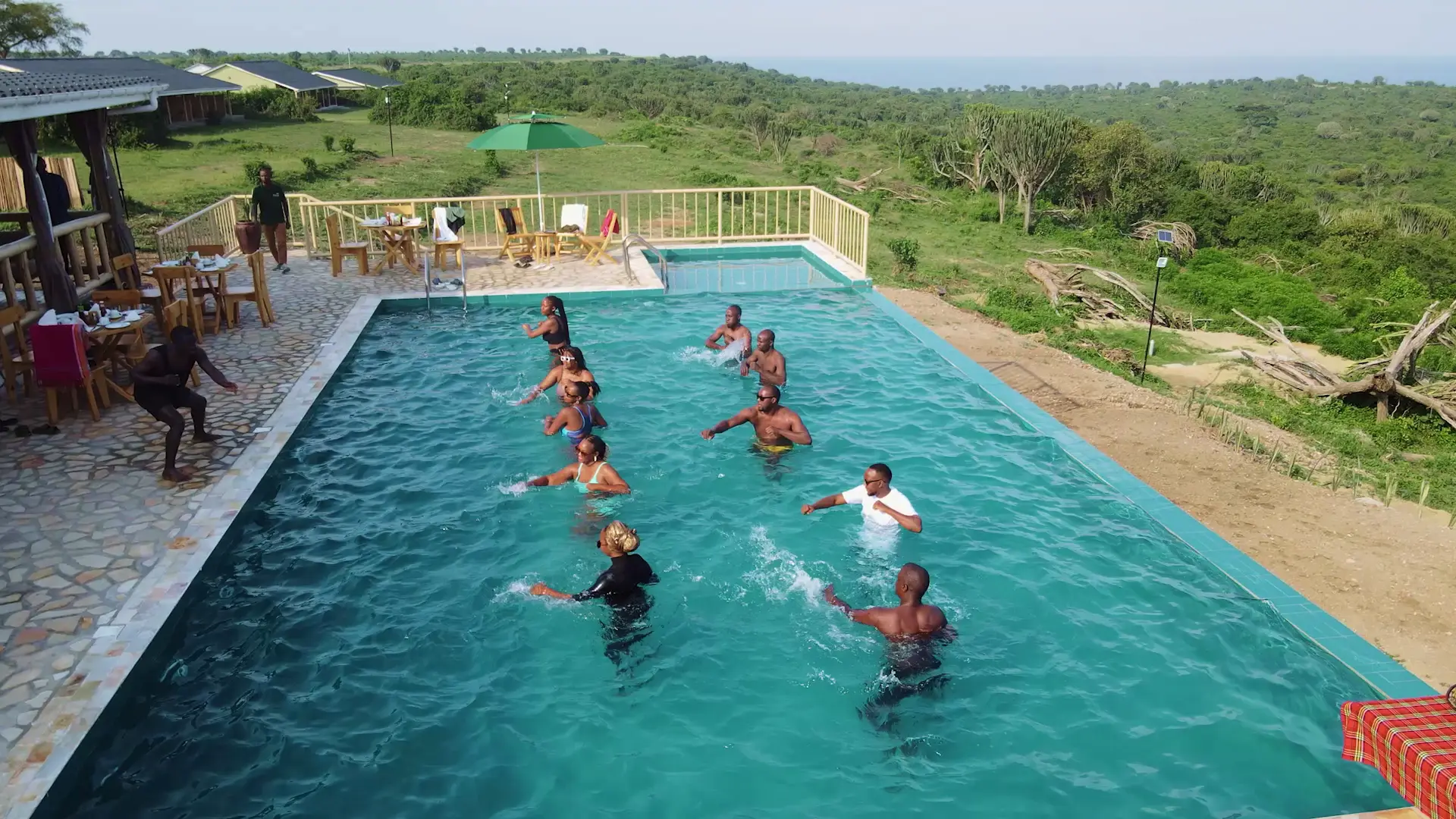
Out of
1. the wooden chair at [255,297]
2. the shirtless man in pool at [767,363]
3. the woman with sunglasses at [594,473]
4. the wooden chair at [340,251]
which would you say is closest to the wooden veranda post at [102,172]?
the wooden chair at [255,297]

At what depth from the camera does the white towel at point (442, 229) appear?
15641 mm

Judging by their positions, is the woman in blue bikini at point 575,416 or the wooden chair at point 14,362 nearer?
the woman in blue bikini at point 575,416

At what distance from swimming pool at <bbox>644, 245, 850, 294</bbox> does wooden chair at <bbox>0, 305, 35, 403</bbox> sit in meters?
8.43

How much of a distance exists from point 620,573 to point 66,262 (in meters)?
9.43

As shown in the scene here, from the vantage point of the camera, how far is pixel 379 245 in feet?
58.9

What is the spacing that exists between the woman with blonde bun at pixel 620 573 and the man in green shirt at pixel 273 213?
10725 millimetres

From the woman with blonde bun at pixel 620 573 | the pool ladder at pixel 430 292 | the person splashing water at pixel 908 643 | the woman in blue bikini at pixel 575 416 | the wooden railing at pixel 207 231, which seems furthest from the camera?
the pool ladder at pixel 430 292

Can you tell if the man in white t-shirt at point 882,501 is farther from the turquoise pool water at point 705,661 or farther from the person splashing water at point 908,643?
the person splashing water at point 908,643

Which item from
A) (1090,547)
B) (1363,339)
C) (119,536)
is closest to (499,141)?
(119,536)

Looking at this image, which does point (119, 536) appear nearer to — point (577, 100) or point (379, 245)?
point (379, 245)

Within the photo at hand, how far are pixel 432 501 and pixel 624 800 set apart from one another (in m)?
3.95

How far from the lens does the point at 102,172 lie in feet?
39.4

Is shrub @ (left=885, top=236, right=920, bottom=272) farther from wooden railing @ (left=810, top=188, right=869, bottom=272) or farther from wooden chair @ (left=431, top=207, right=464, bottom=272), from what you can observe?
wooden chair @ (left=431, top=207, right=464, bottom=272)

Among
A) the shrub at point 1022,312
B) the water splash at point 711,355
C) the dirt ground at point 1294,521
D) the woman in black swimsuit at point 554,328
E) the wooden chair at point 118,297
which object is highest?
the wooden chair at point 118,297
